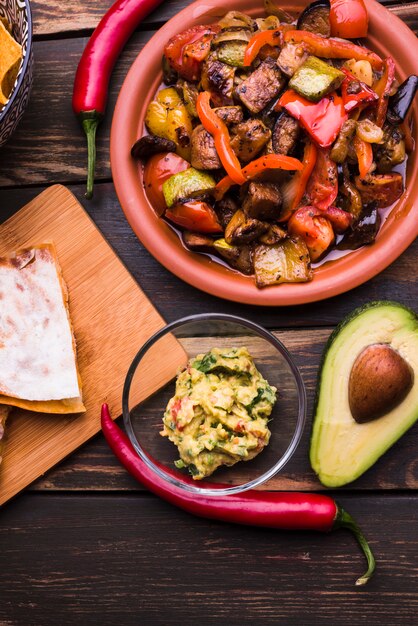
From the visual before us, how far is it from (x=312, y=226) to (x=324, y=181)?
13cm

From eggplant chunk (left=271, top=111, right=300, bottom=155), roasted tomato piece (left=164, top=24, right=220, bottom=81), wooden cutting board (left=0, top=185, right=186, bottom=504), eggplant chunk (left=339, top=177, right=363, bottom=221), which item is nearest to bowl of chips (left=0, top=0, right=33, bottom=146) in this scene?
wooden cutting board (left=0, top=185, right=186, bottom=504)

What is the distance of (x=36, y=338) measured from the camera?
6.69 feet

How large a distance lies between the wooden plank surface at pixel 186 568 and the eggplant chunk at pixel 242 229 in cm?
87

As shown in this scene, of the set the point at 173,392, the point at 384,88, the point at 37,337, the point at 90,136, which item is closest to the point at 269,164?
the point at 384,88

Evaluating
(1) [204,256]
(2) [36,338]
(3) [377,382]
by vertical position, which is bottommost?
(2) [36,338]

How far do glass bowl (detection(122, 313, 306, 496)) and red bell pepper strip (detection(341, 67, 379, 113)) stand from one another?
68 cm

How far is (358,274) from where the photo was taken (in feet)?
6.18

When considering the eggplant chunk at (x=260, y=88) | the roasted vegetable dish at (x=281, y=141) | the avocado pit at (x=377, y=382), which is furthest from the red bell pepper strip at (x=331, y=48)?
the avocado pit at (x=377, y=382)

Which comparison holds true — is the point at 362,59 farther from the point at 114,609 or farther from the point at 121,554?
the point at 114,609

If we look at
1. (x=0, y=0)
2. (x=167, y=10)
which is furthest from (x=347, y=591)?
(x=0, y=0)

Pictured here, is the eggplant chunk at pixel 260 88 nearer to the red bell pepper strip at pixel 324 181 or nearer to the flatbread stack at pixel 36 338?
the red bell pepper strip at pixel 324 181

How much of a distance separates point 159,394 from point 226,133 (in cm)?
82

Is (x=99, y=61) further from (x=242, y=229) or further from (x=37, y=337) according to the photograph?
(x=37, y=337)

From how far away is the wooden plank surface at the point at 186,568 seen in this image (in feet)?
6.62
